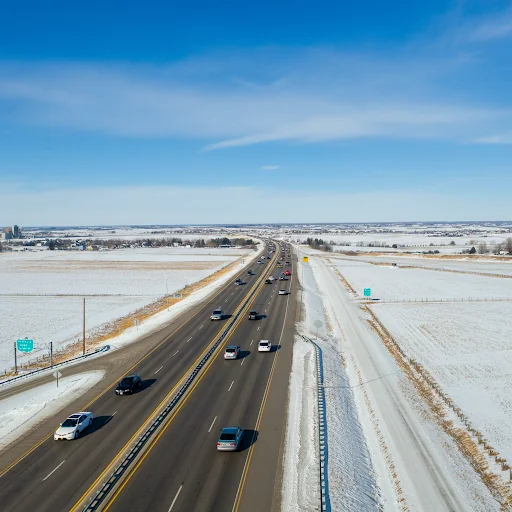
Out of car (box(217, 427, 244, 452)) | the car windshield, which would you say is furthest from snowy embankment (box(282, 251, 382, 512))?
the car windshield

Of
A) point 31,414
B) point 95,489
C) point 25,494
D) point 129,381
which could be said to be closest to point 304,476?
point 95,489

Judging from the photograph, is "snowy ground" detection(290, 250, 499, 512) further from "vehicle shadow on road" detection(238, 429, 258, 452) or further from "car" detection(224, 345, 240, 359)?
"car" detection(224, 345, 240, 359)

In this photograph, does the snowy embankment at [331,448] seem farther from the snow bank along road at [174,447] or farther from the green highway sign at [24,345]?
the green highway sign at [24,345]

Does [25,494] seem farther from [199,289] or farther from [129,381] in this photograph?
[199,289]

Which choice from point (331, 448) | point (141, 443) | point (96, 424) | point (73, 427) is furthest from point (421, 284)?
point (73, 427)

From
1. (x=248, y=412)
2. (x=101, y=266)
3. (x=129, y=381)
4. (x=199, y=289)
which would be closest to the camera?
(x=248, y=412)

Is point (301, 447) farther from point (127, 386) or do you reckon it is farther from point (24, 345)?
point (24, 345)

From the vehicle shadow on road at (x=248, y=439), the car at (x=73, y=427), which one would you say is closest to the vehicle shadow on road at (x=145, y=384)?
the car at (x=73, y=427)
